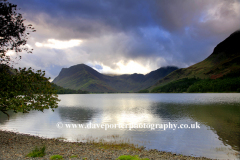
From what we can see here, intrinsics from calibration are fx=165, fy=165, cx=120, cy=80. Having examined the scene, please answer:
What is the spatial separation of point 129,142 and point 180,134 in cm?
1190

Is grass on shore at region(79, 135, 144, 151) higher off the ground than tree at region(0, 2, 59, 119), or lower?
lower

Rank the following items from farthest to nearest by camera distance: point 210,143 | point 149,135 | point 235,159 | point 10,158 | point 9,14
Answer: point 149,135 → point 210,143 → point 9,14 → point 235,159 → point 10,158

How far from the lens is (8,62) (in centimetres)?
2427

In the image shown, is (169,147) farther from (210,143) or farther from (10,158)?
(10,158)

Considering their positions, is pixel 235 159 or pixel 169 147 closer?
pixel 235 159

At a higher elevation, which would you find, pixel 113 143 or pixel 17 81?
pixel 17 81

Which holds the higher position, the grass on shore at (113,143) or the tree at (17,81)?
the tree at (17,81)

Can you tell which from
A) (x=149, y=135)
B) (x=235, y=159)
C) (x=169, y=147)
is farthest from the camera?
(x=149, y=135)

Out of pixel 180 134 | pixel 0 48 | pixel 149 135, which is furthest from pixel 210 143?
pixel 0 48

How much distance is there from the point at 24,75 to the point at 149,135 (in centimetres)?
2470

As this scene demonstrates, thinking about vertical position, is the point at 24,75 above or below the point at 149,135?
above

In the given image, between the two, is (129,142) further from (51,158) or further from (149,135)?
(51,158)

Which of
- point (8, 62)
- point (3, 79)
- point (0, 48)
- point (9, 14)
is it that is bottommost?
point (3, 79)

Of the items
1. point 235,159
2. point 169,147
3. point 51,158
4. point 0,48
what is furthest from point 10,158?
point 235,159
